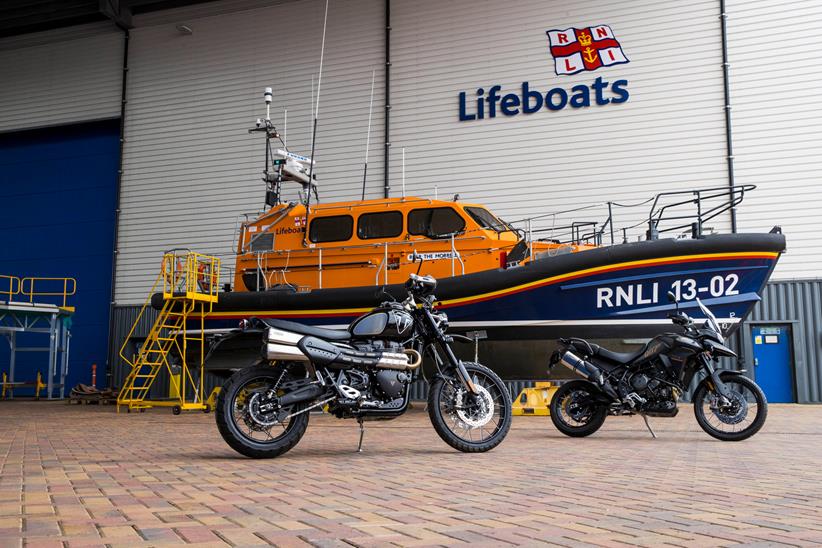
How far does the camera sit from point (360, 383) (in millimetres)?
4719

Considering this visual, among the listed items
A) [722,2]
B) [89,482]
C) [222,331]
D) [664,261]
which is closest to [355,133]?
[222,331]

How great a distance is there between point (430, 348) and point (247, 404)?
142cm

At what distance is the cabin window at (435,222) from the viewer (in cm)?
952

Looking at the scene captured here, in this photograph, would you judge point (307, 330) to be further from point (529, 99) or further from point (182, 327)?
point (529, 99)

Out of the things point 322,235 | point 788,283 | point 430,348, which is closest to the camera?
point 430,348

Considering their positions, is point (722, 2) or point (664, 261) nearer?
point (664, 261)

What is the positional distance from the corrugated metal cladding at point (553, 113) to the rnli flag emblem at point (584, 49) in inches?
5.7

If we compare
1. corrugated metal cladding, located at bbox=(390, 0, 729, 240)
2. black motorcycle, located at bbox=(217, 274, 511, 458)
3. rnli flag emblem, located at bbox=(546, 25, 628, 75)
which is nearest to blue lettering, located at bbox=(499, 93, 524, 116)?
corrugated metal cladding, located at bbox=(390, 0, 729, 240)

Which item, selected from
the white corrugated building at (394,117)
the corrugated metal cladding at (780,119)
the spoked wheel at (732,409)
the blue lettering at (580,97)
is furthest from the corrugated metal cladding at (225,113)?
the spoked wheel at (732,409)

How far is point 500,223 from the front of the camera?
1007 cm

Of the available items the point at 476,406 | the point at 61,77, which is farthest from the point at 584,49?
the point at 61,77

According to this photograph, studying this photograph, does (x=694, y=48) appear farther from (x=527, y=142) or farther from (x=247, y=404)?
(x=247, y=404)

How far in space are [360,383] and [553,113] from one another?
10.7 meters

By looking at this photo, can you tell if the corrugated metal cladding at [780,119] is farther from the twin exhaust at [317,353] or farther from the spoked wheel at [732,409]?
the twin exhaust at [317,353]
